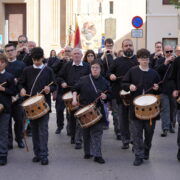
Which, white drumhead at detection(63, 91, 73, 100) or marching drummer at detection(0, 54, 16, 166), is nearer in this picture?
marching drummer at detection(0, 54, 16, 166)

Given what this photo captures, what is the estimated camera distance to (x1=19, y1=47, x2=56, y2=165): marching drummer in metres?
8.21

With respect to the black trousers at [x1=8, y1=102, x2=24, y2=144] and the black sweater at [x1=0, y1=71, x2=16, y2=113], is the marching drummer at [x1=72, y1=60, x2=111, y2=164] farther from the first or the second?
the black trousers at [x1=8, y1=102, x2=24, y2=144]

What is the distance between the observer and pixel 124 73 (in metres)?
9.77

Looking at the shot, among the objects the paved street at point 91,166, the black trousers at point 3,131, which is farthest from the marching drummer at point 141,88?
the black trousers at point 3,131

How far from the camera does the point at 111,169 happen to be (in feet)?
26.0

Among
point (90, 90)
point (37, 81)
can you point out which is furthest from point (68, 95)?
point (37, 81)

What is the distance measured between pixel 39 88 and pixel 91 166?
1593 millimetres

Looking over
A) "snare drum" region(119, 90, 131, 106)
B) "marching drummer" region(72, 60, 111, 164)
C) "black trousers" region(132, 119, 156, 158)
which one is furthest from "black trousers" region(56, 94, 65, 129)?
"black trousers" region(132, 119, 156, 158)

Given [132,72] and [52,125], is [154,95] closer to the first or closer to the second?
[132,72]

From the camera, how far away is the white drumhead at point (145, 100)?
7906mm

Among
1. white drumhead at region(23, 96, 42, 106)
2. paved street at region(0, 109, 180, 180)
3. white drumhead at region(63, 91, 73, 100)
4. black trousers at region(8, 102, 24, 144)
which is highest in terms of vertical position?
white drumhead at region(23, 96, 42, 106)

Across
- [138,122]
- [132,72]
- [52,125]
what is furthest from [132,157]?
[52,125]

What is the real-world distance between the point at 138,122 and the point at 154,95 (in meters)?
0.53

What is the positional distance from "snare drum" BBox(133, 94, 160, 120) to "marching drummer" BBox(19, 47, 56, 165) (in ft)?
4.89
